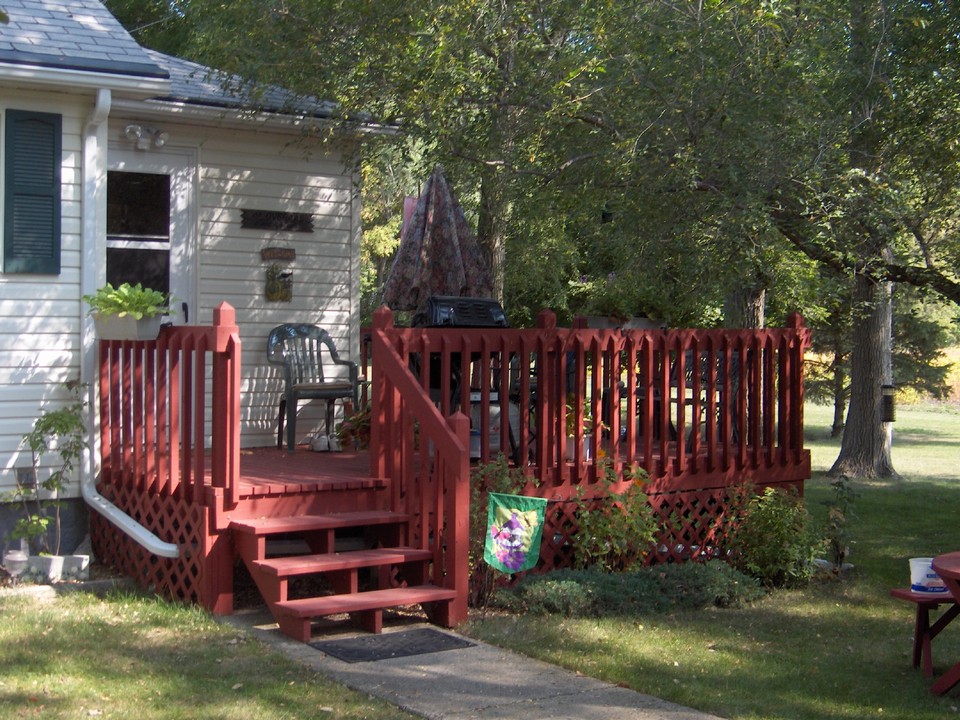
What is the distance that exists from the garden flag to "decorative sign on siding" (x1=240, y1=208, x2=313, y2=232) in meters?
3.68

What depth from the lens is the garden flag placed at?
22.0 ft

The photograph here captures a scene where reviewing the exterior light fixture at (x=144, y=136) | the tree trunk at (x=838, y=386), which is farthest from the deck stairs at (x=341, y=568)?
the tree trunk at (x=838, y=386)

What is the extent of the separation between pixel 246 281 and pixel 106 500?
2.39m

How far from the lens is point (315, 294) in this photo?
31.4ft

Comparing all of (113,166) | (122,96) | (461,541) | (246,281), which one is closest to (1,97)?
(122,96)

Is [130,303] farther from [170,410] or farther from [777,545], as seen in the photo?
[777,545]

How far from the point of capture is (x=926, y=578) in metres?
5.85

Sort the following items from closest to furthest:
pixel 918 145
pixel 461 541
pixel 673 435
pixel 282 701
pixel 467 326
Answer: pixel 282 701, pixel 461 541, pixel 467 326, pixel 918 145, pixel 673 435

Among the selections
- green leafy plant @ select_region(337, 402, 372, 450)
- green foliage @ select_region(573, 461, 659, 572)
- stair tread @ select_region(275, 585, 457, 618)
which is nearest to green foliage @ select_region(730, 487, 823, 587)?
green foliage @ select_region(573, 461, 659, 572)

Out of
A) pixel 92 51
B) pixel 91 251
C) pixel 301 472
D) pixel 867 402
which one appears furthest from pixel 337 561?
pixel 867 402

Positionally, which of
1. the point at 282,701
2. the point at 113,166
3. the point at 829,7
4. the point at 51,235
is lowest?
the point at 282,701

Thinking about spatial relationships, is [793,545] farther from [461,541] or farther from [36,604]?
[36,604]

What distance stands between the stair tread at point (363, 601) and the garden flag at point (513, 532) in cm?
44

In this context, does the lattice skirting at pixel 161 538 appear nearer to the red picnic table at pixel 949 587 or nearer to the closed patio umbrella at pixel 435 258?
the closed patio umbrella at pixel 435 258
